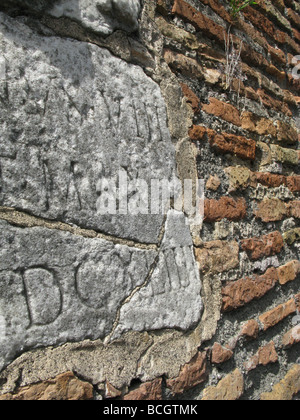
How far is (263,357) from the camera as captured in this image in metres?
1.61

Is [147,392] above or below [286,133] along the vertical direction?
below

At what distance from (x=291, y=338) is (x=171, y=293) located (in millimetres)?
915

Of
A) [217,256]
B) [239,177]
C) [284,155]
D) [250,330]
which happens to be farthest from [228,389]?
[284,155]

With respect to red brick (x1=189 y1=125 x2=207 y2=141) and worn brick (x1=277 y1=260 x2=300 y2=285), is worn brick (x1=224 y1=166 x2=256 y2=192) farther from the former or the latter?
worn brick (x1=277 y1=260 x2=300 y2=285)

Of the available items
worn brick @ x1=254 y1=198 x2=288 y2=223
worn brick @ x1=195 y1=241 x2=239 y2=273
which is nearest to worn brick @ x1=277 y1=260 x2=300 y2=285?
worn brick @ x1=254 y1=198 x2=288 y2=223

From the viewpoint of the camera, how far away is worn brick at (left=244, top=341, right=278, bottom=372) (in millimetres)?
1532

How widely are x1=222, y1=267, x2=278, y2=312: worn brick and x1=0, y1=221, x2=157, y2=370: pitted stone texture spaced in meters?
0.51

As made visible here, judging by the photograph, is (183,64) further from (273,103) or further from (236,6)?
(273,103)

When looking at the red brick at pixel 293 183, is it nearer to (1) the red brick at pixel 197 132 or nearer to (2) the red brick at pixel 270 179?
(2) the red brick at pixel 270 179

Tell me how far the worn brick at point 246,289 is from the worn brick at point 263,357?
240mm

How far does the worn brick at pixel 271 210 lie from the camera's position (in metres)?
1.76

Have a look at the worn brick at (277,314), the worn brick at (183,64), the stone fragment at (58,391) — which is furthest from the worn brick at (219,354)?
the worn brick at (183,64)

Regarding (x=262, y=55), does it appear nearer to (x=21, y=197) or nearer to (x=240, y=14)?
(x=240, y=14)
